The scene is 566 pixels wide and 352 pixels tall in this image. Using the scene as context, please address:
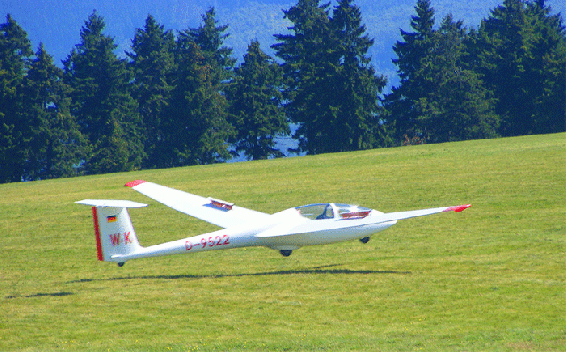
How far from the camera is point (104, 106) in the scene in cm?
9631

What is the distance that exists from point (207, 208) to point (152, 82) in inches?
3248

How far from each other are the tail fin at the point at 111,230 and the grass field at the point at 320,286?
4.36ft

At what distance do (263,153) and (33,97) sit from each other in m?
33.6

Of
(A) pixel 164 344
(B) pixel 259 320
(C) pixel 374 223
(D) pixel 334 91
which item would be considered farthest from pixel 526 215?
(D) pixel 334 91

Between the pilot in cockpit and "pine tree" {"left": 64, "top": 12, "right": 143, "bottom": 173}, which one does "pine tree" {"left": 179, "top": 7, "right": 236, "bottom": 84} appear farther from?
the pilot in cockpit

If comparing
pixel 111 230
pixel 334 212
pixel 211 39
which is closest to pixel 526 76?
pixel 211 39

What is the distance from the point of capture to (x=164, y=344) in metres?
15.3

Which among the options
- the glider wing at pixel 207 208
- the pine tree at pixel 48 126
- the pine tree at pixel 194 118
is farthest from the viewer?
the pine tree at pixel 194 118

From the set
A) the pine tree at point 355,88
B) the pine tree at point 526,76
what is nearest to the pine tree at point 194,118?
the pine tree at point 355,88

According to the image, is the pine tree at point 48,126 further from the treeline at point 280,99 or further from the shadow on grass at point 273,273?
the shadow on grass at point 273,273

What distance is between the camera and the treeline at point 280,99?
88688mm

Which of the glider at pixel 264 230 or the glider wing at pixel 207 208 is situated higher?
the glider wing at pixel 207 208

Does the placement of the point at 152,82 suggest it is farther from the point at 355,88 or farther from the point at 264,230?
the point at 264,230

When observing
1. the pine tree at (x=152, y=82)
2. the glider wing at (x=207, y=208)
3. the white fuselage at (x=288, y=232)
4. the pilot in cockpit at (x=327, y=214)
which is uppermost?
the pine tree at (x=152, y=82)
